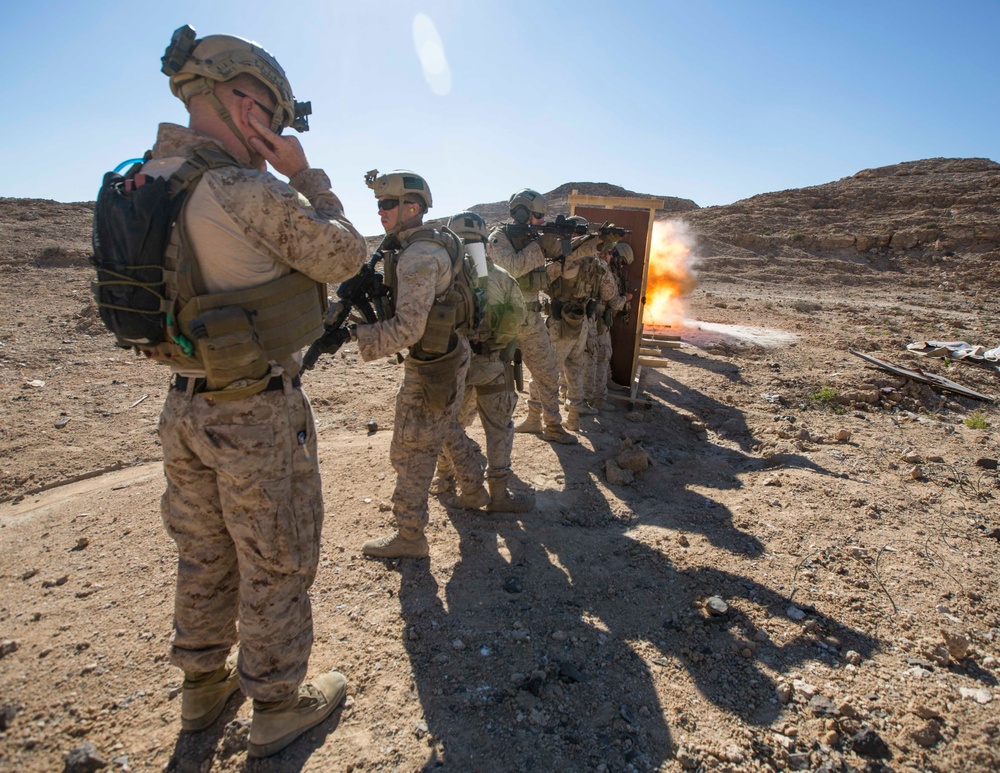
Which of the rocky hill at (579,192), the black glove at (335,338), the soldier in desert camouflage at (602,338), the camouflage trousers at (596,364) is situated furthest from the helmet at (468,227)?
the rocky hill at (579,192)

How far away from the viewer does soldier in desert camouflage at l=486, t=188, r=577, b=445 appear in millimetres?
4938

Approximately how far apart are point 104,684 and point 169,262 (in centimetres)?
182

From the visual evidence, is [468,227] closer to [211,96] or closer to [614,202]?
[211,96]

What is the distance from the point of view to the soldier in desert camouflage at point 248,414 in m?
1.71

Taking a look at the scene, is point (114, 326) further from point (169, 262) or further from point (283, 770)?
point (283, 770)

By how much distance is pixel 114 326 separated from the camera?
1653mm

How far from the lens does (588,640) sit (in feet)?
8.56

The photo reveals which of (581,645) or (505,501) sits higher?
(505,501)

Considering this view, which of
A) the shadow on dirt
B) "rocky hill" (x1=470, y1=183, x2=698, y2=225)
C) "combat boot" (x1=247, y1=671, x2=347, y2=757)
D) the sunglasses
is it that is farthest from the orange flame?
"rocky hill" (x1=470, y1=183, x2=698, y2=225)

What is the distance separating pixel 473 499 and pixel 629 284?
3968 mm

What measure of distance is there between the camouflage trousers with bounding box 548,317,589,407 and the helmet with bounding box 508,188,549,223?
1.09 m

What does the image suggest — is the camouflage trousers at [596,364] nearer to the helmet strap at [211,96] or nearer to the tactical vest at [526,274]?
the tactical vest at [526,274]

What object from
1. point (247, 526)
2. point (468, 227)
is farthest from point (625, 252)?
point (247, 526)

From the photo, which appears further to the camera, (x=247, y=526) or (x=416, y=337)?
(x=416, y=337)
